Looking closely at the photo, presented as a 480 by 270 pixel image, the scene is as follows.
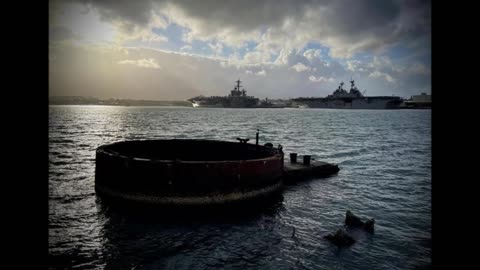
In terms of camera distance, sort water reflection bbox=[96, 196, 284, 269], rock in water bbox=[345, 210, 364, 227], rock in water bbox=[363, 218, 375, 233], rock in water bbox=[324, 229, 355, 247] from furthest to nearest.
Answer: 1. rock in water bbox=[345, 210, 364, 227]
2. rock in water bbox=[363, 218, 375, 233]
3. rock in water bbox=[324, 229, 355, 247]
4. water reflection bbox=[96, 196, 284, 269]

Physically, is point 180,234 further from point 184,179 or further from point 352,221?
point 352,221

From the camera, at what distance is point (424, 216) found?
16766mm

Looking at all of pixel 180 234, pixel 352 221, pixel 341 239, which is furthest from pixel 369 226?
pixel 180 234

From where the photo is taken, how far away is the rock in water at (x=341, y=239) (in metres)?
12.3

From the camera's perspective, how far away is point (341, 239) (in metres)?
12.4

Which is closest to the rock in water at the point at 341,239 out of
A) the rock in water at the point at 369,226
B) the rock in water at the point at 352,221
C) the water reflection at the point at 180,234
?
the rock in water at the point at 369,226

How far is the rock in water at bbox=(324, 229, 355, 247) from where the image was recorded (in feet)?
40.4

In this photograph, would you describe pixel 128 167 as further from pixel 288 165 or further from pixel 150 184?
pixel 288 165

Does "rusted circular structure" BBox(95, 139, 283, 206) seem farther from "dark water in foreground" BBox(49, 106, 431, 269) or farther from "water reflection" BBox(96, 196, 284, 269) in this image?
"dark water in foreground" BBox(49, 106, 431, 269)

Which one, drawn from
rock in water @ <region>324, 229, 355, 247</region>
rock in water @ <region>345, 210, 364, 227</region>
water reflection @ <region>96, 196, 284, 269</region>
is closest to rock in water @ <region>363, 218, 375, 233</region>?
rock in water @ <region>345, 210, 364, 227</region>

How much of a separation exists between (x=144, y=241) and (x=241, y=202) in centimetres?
573

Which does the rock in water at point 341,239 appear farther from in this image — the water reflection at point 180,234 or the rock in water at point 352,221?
the water reflection at point 180,234
